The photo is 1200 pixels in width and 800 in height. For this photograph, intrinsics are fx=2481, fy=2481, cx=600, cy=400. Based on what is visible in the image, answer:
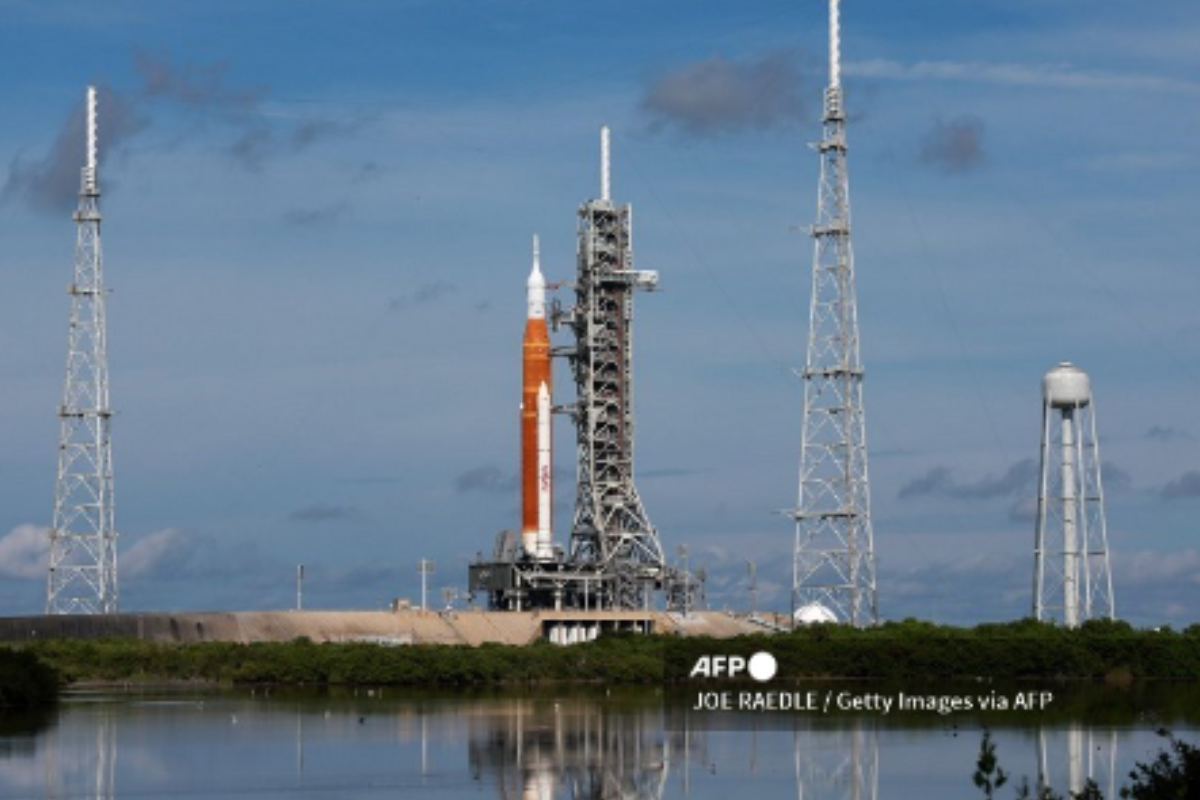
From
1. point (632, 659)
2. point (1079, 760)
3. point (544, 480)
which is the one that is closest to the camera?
point (1079, 760)

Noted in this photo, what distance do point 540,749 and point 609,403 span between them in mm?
52081

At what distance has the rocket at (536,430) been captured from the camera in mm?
117188

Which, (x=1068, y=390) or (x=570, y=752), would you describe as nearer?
(x=570, y=752)

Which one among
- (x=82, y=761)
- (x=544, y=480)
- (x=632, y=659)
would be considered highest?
(x=544, y=480)

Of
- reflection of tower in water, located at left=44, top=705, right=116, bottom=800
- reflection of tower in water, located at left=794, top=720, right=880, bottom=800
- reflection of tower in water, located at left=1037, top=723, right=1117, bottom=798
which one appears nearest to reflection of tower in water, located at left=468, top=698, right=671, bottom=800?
reflection of tower in water, located at left=794, top=720, right=880, bottom=800

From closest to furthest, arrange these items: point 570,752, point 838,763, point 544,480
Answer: point 838,763 → point 570,752 → point 544,480

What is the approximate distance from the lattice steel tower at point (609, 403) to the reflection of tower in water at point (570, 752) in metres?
32.6

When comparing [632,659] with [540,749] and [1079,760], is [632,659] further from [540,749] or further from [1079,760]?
[1079,760]

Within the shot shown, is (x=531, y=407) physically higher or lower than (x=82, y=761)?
higher

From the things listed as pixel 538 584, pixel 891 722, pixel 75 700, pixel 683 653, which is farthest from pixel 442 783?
pixel 538 584

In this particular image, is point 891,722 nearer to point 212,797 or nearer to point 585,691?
point 585,691

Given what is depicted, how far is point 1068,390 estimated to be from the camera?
10662 centimetres

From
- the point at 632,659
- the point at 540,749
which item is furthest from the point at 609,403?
the point at 540,749

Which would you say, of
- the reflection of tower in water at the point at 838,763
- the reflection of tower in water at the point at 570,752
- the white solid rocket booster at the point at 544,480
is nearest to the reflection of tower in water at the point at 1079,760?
the reflection of tower in water at the point at 838,763
